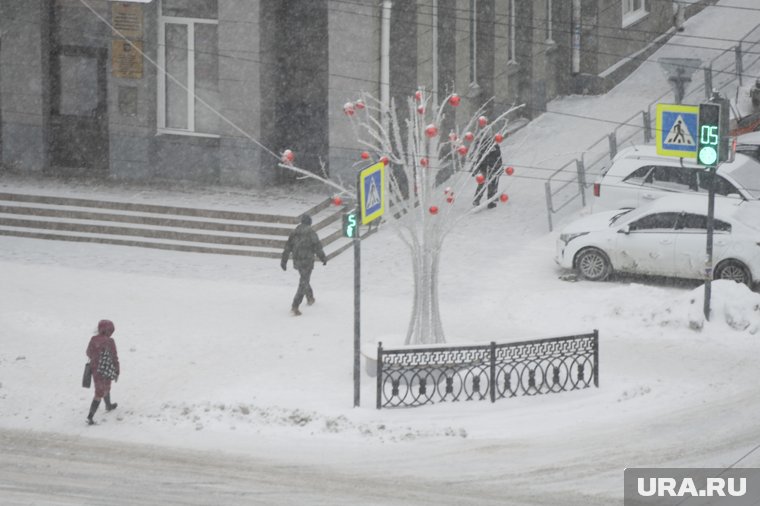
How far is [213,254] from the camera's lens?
1045 inches

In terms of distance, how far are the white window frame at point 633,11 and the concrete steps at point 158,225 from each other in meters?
14.3

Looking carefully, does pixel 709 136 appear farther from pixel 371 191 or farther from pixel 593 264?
pixel 371 191

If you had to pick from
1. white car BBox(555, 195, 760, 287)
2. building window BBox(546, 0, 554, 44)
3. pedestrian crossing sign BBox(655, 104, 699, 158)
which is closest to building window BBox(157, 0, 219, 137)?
white car BBox(555, 195, 760, 287)

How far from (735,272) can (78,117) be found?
46.0 ft

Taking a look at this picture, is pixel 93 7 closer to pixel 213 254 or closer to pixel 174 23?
pixel 174 23

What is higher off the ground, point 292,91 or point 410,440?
point 292,91

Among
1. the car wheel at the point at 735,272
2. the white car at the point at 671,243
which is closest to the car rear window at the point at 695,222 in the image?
the white car at the point at 671,243

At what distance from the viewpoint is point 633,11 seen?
→ 1576 inches

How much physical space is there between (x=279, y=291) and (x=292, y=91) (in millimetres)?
7602

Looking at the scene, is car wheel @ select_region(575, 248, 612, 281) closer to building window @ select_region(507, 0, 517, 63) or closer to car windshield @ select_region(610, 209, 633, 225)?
car windshield @ select_region(610, 209, 633, 225)

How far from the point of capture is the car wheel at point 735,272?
2422cm

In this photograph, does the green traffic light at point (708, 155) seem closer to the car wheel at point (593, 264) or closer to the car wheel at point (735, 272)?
the car wheel at point (735, 272)

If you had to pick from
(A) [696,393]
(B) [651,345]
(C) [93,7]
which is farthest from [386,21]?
(A) [696,393]

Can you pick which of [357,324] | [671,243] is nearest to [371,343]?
[357,324]
